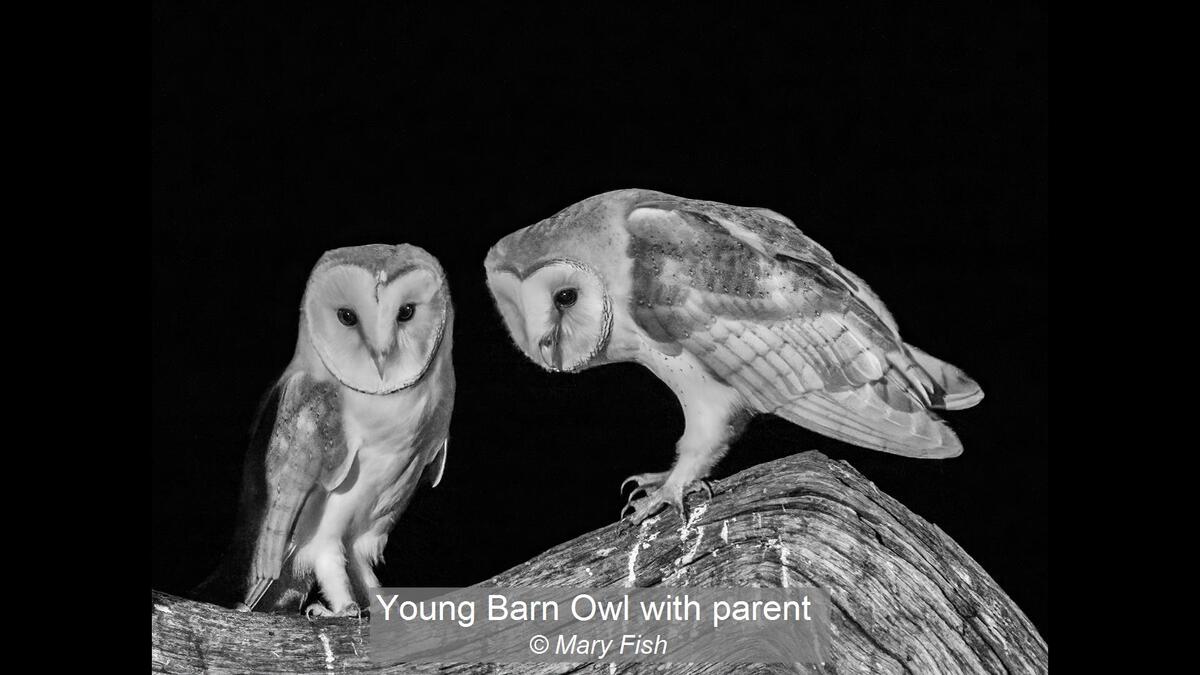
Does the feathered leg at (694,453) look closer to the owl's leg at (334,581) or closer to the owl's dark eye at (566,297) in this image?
the owl's dark eye at (566,297)

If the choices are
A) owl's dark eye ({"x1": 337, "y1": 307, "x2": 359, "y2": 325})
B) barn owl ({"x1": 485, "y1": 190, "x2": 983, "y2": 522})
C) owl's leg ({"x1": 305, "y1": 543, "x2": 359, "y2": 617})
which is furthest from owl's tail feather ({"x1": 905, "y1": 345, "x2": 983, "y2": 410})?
owl's leg ({"x1": 305, "y1": 543, "x2": 359, "y2": 617})

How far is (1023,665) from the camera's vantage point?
2.59 metres

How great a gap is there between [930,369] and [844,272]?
0.79 feet

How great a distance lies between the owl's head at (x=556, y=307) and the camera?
2.51 m

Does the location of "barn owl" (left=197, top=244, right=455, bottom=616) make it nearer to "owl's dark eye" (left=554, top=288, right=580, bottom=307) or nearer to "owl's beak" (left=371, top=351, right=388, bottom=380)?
"owl's beak" (left=371, top=351, right=388, bottom=380)

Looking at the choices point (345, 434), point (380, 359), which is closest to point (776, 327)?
point (380, 359)

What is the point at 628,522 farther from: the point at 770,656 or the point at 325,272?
the point at 325,272

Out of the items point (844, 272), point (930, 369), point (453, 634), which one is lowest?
point (453, 634)

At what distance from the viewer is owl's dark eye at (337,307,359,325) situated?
2.49 metres

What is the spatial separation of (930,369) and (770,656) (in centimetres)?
61

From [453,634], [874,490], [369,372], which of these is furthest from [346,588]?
[874,490]

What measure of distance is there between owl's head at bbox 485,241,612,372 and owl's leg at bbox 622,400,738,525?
219 millimetres

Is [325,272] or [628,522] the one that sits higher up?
[325,272]

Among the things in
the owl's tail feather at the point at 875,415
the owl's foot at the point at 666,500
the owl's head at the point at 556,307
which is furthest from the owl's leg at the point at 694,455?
the owl's head at the point at 556,307
